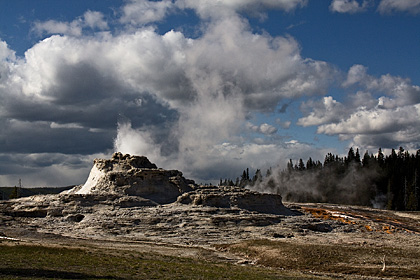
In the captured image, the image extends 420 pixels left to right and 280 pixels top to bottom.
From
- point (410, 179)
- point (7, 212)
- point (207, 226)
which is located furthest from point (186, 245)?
point (410, 179)

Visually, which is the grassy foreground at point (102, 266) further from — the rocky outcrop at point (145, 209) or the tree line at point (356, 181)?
the tree line at point (356, 181)

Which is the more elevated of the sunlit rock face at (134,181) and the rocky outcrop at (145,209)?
the sunlit rock face at (134,181)

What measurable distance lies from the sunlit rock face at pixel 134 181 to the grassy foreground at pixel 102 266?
19425 mm

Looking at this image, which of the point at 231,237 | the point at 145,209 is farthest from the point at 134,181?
the point at 231,237

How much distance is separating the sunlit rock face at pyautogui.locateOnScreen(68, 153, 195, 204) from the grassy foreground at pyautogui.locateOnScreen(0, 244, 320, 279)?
63.7 ft

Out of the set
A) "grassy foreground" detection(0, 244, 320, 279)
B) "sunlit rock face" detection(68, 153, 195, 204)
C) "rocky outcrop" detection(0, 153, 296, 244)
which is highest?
"sunlit rock face" detection(68, 153, 195, 204)

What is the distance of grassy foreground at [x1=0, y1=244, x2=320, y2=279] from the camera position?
71.3ft

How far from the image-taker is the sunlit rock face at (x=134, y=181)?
52750 mm

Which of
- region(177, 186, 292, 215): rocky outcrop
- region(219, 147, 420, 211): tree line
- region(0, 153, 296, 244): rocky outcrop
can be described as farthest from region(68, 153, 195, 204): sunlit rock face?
region(219, 147, 420, 211): tree line

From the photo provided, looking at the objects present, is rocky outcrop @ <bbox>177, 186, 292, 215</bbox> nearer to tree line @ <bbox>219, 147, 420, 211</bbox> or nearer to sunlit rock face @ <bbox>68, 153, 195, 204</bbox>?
sunlit rock face @ <bbox>68, 153, 195, 204</bbox>

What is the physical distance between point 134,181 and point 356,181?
89.2 metres

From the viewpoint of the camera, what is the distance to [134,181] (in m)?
53.0

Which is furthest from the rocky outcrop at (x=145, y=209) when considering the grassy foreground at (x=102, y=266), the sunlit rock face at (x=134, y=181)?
the grassy foreground at (x=102, y=266)

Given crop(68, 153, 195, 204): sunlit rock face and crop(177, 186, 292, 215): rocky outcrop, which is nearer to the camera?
crop(177, 186, 292, 215): rocky outcrop
